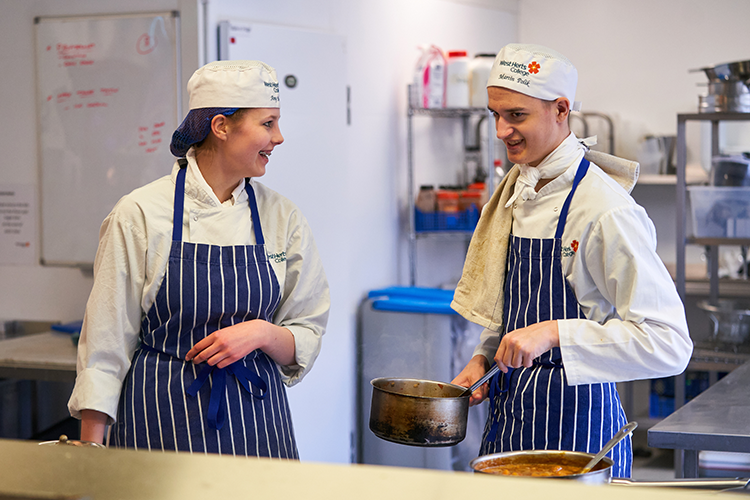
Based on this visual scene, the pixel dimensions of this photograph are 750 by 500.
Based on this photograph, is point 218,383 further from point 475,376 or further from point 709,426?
point 709,426

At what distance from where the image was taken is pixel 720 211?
3.14 metres

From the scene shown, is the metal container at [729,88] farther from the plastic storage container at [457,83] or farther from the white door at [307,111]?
the white door at [307,111]

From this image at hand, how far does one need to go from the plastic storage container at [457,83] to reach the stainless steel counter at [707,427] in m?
1.99

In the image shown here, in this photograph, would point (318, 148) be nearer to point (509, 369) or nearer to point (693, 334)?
point (509, 369)

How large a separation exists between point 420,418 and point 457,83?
2.63 metres

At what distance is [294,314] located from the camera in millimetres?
1727

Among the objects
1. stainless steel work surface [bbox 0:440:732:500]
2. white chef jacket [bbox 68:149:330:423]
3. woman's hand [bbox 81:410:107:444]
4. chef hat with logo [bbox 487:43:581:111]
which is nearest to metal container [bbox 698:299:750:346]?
chef hat with logo [bbox 487:43:581:111]

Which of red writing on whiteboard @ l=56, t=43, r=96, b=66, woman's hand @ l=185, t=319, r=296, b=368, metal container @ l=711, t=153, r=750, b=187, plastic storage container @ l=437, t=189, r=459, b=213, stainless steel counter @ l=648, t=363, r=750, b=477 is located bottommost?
stainless steel counter @ l=648, t=363, r=750, b=477

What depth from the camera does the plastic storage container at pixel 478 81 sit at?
3645 millimetres

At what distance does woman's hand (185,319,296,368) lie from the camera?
1.51m

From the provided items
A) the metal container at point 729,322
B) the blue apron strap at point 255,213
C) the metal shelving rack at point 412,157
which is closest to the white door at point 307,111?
the metal shelving rack at point 412,157

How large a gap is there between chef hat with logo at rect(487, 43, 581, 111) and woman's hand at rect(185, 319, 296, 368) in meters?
0.69

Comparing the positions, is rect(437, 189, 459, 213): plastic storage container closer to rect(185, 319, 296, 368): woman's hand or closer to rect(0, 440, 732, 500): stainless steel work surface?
rect(185, 319, 296, 368): woman's hand

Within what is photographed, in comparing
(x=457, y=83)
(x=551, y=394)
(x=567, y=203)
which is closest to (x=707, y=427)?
(x=551, y=394)
